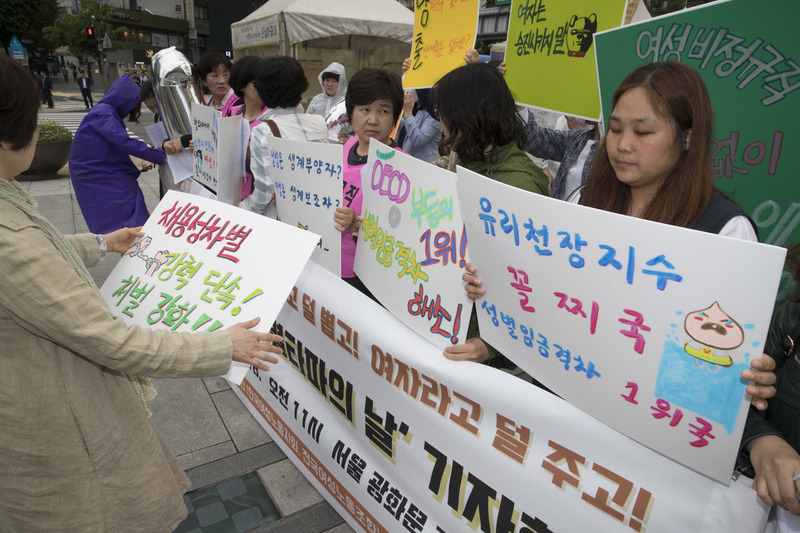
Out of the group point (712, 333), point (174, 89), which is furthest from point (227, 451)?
point (174, 89)

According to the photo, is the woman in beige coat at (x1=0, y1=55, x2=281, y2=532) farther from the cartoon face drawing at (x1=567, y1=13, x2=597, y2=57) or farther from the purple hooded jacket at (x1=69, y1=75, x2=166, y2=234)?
the purple hooded jacket at (x1=69, y1=75, x2=166, y2=234)

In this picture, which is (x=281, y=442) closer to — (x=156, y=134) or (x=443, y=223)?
(x=443, y=223)

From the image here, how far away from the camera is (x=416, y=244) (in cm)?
164

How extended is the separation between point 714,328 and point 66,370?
148 centimetres

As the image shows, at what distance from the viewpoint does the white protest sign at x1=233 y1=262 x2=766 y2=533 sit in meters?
1.11

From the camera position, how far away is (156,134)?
14.5 feet

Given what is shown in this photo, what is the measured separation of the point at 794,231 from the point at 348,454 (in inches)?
70.1

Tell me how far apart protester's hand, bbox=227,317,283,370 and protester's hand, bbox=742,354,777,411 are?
3.54 feet

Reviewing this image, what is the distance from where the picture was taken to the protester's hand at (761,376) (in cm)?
85

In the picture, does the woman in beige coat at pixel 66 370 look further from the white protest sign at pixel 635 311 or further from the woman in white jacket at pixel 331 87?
the woman in white jacket at pixel 331 87

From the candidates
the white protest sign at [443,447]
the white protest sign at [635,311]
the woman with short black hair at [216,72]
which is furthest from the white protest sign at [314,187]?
the woman with short black hair at [216,72]

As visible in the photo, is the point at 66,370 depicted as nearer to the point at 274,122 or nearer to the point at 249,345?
the point at 249,345

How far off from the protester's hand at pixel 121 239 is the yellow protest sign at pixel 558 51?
1.95 m

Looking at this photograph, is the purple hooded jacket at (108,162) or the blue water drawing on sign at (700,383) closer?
the blue water drawing on sign at (700,383)
